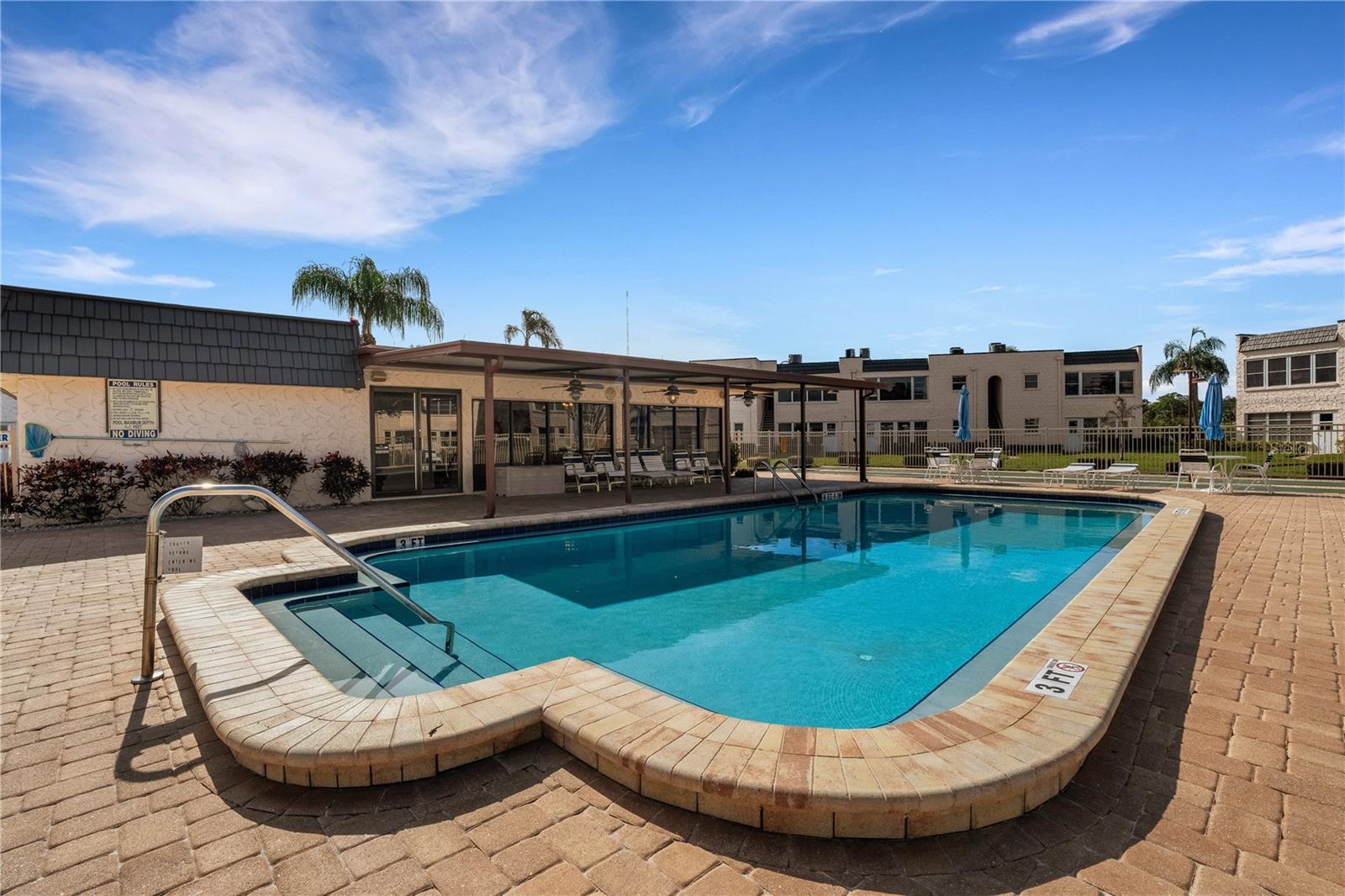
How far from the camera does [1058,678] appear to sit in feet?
10.1

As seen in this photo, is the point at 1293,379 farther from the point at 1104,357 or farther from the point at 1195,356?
the point at 1195,356

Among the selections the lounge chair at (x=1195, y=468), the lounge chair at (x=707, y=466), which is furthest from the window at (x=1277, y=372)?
the lounge chair at (x=707, y=466)

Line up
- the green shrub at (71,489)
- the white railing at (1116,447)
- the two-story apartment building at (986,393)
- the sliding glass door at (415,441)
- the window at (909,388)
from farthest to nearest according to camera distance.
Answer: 1. the window at (909,388)
2. the two-story apartment building at (986,393)
3. the white railing at (1116,447)
4. the sliding glass door at (415,441)
5. the green shrub at (71,489)

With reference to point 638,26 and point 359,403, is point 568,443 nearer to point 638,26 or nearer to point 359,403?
point 359,403

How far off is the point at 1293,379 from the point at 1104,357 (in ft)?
25.0

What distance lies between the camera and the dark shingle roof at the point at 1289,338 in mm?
22953

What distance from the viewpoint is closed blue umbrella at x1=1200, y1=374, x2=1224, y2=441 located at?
14094 mm

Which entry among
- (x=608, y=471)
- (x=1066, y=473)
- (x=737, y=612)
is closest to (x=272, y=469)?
(x=608, y=471)

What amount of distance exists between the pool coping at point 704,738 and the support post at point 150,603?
0.60ft

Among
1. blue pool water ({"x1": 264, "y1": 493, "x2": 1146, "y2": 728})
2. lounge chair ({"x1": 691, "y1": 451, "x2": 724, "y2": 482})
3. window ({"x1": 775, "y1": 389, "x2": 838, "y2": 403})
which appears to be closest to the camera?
blue pool water ({"x1": 264, "y1": 493, "x2": 1146, "y2": 728})

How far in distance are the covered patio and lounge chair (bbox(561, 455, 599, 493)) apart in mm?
1101

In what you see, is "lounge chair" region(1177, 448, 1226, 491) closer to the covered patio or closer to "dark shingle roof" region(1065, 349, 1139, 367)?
the covered patio

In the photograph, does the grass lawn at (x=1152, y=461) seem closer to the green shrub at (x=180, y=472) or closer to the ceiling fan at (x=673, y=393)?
the ceiling fan at (x=673, y=393)

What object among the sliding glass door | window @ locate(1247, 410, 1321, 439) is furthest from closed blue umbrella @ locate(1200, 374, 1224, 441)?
the sliding glass door
